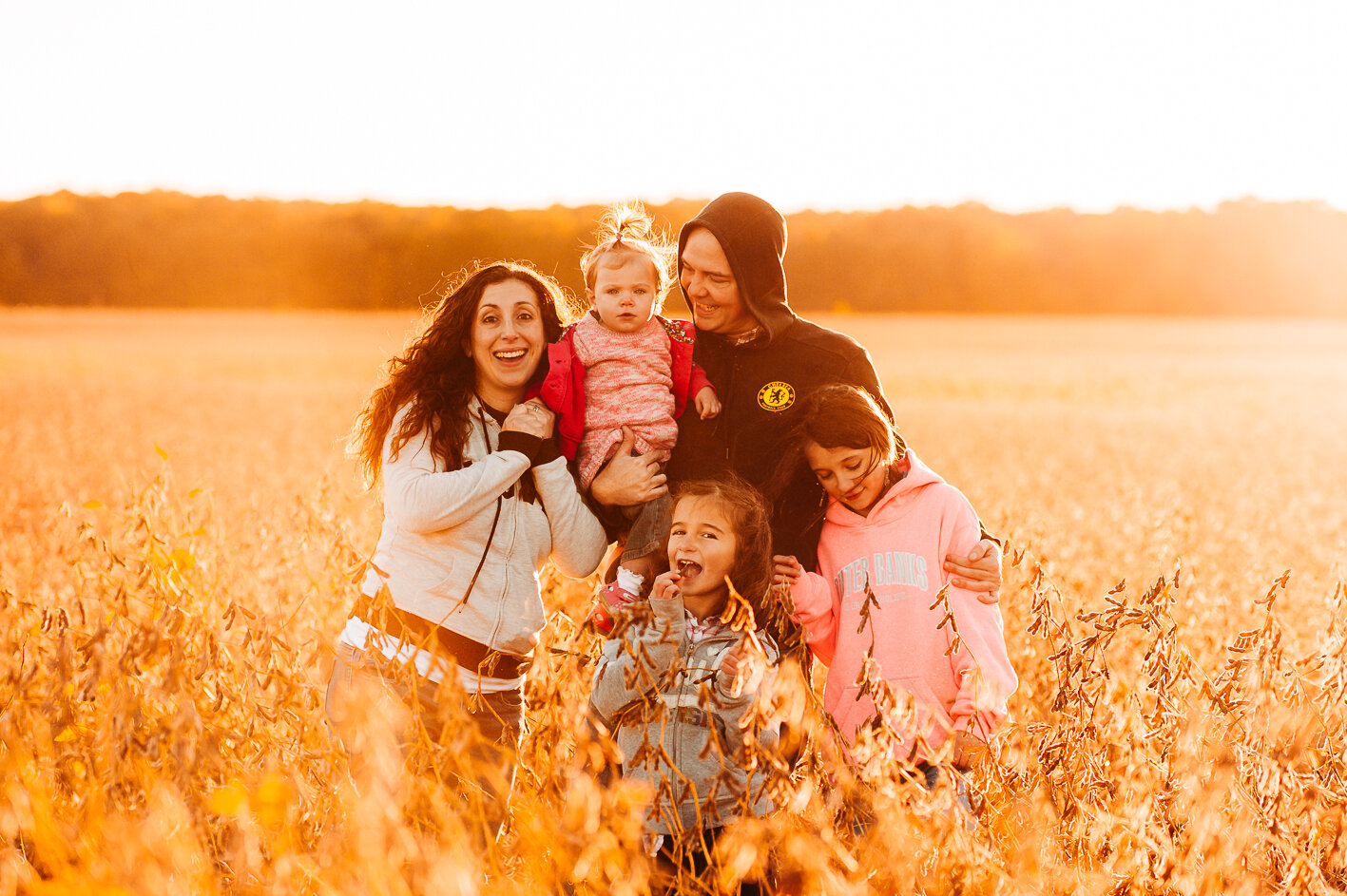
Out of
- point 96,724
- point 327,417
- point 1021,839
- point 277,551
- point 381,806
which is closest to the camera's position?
point 381,806

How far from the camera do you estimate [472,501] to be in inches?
107

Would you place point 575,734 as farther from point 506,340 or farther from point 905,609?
point 506,340

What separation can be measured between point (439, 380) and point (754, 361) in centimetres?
98

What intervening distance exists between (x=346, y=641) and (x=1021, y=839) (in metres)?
1.85

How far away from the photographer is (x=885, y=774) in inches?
73.5

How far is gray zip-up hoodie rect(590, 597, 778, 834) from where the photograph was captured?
85.5 inches

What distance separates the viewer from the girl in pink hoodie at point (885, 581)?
110 inches

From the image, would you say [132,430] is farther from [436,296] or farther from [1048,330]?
[1048,330]

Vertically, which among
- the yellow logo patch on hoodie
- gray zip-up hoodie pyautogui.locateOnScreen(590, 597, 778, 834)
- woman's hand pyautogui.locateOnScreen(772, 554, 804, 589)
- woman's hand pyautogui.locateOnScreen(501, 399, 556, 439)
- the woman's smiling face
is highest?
the woman's smiling face

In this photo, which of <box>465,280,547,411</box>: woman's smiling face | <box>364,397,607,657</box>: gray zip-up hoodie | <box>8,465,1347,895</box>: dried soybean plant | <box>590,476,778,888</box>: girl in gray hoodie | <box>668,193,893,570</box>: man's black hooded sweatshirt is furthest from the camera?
<box>668,193,893,570</box>: man's black hooded sweatshirt

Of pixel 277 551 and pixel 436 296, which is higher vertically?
pixel 436 296

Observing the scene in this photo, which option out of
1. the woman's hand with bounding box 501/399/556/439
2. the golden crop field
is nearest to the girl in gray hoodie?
the golden crop field

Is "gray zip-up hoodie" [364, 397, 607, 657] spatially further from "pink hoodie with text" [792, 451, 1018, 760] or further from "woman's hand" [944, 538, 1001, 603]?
"woman's hand" [944, 538, 1001, 603]

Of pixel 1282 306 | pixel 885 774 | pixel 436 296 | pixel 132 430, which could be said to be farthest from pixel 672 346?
pixel 1282 306
